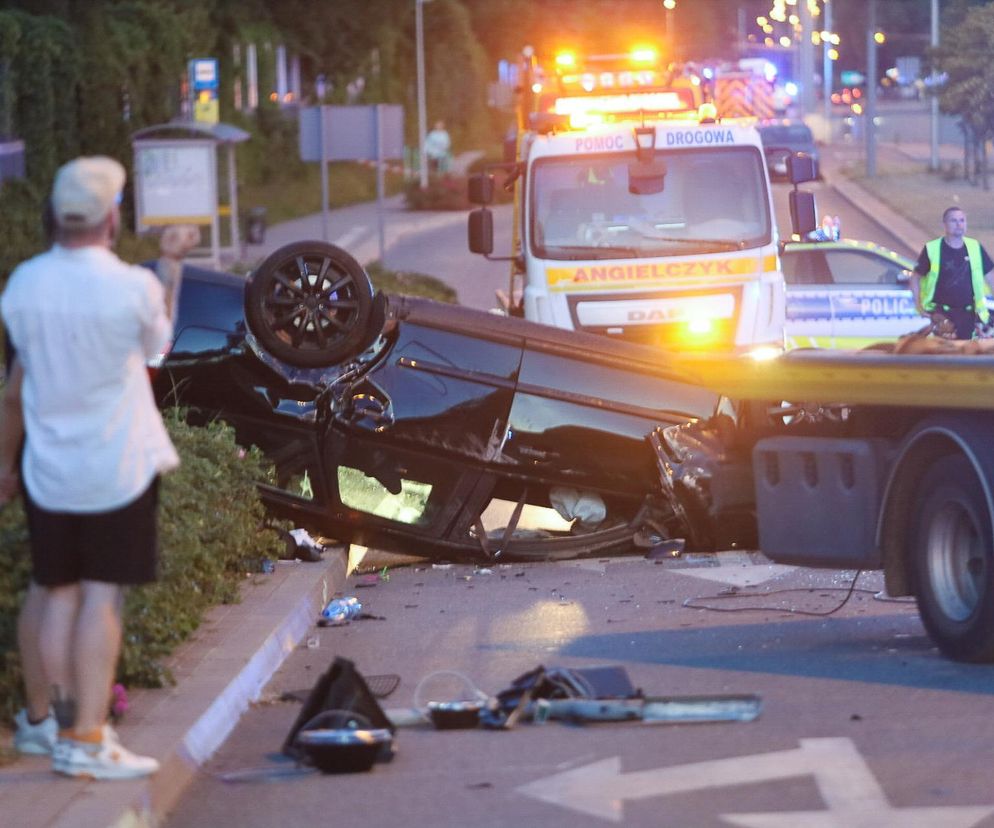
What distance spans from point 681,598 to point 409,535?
177cm

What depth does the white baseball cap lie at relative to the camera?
221 inches

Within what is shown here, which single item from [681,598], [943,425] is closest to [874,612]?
[681,598]

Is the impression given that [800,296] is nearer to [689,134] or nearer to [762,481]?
[689,134]

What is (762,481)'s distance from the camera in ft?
26.9

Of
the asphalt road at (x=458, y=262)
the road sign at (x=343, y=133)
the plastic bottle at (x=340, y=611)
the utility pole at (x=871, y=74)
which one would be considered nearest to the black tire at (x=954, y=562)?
Result: the plastic bottle at (x=340, y=611)

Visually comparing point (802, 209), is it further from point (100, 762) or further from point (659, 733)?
point (100, 762)

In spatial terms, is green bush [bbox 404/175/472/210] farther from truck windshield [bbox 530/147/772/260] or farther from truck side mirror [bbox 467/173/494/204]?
truck windshield [bbox 530/147/772/260]

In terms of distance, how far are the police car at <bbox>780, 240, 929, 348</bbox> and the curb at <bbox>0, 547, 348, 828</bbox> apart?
28.7 ft

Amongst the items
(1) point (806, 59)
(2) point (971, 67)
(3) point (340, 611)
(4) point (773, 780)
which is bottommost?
(3) point (340, 611)

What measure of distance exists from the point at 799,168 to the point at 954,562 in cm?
779

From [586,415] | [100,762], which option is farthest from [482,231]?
[100,762]

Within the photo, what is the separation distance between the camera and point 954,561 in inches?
301

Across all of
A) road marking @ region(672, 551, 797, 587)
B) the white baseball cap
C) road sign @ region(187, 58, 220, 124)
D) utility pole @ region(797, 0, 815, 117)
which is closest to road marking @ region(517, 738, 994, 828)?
the white baseball cap

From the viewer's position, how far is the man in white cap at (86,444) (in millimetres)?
5582
